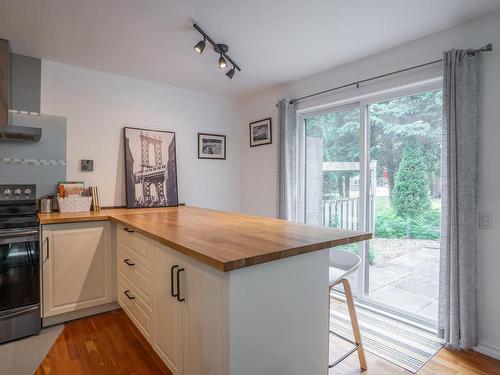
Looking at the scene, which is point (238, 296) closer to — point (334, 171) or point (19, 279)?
point (19, 279)

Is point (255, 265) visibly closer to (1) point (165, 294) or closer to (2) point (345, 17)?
(1) point (165, 294)

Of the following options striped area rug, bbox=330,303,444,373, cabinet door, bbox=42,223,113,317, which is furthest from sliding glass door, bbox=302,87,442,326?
cabinet door, bbox=42,223,113,317

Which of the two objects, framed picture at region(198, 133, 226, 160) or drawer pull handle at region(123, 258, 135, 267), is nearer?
drawer pull handle at region(123, 258, 135, 267)

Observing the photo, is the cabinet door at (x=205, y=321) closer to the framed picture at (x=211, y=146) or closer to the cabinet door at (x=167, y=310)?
the cabinet door at (x=167, y=310)

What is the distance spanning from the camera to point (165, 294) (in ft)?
5.36

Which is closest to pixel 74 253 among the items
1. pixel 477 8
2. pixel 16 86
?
pixel 16 86

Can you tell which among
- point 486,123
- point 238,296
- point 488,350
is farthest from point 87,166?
point 488,350

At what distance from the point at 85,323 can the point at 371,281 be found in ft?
8.46

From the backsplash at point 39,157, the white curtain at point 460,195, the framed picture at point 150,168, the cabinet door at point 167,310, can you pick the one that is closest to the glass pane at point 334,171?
the white curtain at point 460,195

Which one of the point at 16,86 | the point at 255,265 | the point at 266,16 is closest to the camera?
the point at 255,265

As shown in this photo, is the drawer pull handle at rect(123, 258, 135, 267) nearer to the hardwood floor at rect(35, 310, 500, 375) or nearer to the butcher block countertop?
the butcher block countertop

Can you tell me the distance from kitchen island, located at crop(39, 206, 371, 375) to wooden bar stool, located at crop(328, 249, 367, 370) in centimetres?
29

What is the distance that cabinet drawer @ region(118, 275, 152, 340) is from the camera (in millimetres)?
1884

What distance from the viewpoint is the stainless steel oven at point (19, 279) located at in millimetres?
2119
